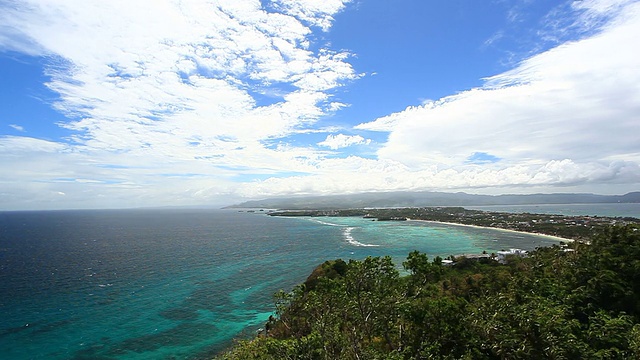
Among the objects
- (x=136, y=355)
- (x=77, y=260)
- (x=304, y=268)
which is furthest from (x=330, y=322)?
(x=77, y=260)

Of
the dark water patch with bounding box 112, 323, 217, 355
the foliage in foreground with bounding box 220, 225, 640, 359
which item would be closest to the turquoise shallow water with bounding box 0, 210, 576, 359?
the dark water patch with bounding box 112, 323, 217, 355

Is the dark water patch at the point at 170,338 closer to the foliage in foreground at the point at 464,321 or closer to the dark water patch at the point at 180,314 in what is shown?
the dark water patch at the point at 180,314

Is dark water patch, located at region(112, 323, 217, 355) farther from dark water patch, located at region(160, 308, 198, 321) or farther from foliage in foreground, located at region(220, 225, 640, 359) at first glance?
foliage in foreground, located at region(220, 225, 640, 359)

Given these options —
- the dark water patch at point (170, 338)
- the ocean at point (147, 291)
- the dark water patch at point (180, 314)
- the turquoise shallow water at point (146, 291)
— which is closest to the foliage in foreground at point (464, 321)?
the dark water patch at point (170, 338)

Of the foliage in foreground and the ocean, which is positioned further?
the ocean

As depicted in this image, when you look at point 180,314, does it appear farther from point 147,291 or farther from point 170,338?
point 147,291

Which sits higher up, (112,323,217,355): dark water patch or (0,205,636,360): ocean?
(0,205,636,360): ocean

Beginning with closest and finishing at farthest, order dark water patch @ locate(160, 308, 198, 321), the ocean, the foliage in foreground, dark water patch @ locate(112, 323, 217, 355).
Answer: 1. the foliage in foreground
2. dark water patch @ locate(112, 323, 217, 355)
3. the ocean
4. dark water patch @ locate(160, 308, 198, 321)

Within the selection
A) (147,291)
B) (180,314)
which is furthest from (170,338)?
(147,291)

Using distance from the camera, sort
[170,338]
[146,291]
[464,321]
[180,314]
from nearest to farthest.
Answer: [464,321] < [170,338] < [180,314] < [146,291]

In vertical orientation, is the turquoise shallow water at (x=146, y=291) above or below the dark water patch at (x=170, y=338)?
above

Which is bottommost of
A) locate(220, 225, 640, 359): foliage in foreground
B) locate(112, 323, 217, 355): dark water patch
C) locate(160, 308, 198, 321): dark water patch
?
locate(112, 323, 217, 355): dark water patch
